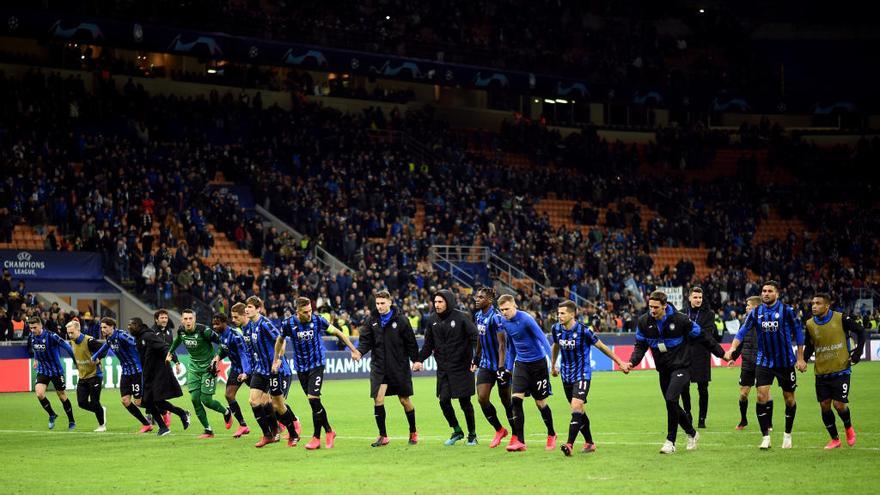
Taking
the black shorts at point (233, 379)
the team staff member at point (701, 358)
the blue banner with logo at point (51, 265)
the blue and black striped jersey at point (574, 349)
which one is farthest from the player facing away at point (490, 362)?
the blue banner with logo at point (51, 265)

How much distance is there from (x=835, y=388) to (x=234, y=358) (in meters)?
10.0

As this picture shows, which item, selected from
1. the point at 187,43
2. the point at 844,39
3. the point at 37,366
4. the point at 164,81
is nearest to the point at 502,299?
the point at 37,366

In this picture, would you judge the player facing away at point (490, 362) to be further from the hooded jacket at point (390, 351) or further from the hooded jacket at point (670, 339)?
the hooded jacket at point (670, 339)

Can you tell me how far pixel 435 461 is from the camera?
16.7 meters

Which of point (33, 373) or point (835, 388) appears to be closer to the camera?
point (835, 388)

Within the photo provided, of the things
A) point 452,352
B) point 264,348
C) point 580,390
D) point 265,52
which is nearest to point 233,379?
point 264,348

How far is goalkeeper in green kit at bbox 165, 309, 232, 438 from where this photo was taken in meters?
21.5

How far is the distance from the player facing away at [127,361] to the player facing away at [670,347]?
9859mm

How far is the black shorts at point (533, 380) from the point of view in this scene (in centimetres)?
1752

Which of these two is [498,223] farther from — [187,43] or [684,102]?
[684,102]

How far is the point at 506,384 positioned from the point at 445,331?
3.95ft

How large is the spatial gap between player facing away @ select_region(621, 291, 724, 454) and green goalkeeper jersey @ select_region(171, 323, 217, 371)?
8.19m

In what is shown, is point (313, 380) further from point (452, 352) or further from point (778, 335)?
point (778, 335)

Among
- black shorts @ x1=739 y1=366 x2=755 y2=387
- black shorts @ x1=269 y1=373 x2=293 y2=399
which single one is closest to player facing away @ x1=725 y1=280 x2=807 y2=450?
black shorts @ x1=739 y1=366 x2=755 y2=387
